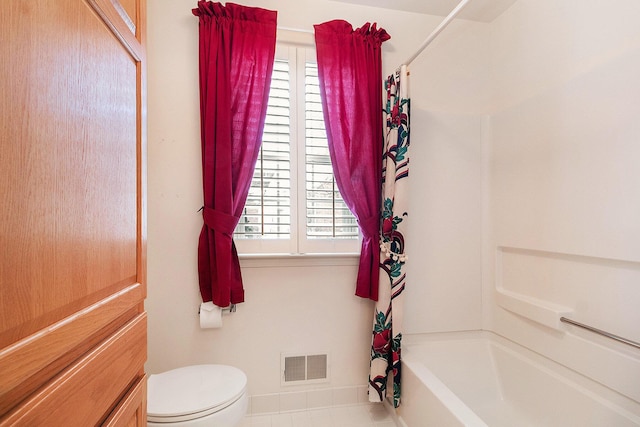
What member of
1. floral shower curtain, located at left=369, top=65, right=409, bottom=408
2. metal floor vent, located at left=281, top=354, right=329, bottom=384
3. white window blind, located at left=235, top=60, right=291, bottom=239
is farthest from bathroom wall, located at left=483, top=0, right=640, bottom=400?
white window blind, located at left=235, top=60, right=291, bottom=239

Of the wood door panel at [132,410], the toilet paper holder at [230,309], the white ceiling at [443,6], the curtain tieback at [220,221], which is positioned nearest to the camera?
the wood door panel at [132,410]

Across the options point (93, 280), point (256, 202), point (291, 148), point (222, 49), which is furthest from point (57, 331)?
point (222, 49)

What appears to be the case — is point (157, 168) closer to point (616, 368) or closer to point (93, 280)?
point (93, 280)

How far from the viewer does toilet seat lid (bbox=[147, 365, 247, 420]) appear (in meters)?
1.11

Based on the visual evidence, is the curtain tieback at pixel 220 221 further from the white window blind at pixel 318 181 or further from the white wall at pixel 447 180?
the white wall at pixel 447 180

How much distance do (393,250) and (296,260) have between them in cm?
59

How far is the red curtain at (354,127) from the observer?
5.61 feet

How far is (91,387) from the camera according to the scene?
50 cm

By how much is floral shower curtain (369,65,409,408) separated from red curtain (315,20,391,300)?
82mm

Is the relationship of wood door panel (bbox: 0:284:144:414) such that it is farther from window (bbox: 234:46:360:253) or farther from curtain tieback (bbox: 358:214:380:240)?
curtain tieback (bbox: 358:214:380:240)

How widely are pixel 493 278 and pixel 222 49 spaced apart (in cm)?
223

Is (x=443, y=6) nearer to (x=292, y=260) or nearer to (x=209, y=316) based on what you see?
(x=292, y=260)

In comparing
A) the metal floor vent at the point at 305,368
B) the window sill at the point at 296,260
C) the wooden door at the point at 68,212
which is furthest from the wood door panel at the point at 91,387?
the metal floor vent at the point at 305,368

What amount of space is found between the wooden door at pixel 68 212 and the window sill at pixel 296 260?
0.98m
